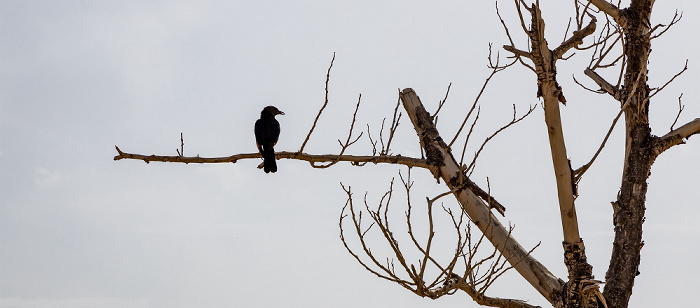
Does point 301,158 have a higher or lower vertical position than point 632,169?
higher

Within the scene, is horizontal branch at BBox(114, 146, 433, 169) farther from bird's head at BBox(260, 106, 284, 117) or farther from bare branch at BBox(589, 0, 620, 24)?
bird's head at BBox(260, 106, 284, 117)

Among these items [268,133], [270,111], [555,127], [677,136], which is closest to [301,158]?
[555,127]

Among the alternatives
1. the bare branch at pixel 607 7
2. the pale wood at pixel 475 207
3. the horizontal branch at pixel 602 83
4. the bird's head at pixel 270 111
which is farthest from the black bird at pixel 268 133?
the bare branch at pixel 607 7

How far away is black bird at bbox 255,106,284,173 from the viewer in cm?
762

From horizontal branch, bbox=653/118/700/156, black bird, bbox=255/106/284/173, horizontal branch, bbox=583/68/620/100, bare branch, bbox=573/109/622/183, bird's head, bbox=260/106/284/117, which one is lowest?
bare branch, bbox=573/109/622/183

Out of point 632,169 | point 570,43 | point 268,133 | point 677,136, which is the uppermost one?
point 268,133

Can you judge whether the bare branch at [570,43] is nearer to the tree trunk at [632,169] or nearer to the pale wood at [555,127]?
the pale wood at [555,127]

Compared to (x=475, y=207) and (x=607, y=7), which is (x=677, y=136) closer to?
(x=607, y=7)

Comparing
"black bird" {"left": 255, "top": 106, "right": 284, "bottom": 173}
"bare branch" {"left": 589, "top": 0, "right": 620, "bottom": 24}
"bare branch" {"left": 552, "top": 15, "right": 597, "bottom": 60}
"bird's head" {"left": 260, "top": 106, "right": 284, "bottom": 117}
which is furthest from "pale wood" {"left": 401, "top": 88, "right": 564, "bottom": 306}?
"bird's head" {"left": 260, "top": 106, "right": 284, "bottom": 117}

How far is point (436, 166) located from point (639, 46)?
5.84ft

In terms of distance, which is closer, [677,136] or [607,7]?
[677,136]

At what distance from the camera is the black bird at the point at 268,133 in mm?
7621

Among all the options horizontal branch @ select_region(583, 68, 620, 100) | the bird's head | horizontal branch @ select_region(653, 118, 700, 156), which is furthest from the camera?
the bird's head

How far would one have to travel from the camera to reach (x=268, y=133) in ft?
28.1
